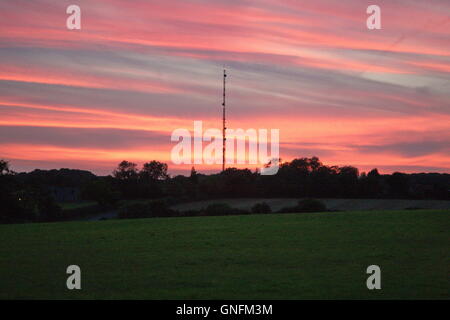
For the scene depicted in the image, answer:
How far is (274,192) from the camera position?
8762cm

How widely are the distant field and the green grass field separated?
2485 centimetres

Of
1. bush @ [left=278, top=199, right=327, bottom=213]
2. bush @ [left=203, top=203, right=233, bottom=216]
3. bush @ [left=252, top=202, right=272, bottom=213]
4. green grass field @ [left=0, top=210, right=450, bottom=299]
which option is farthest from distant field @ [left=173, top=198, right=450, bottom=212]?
green grass field @ [left=0, top=210, right=450, bottom=299]

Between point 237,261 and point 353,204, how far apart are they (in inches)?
2097

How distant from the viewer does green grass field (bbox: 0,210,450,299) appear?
19828 mm

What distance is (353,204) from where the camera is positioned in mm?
77562

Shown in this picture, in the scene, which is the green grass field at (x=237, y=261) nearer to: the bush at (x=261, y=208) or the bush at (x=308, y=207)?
the bush at (x=308, y=207)

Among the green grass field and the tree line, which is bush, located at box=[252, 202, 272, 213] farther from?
the green grass field

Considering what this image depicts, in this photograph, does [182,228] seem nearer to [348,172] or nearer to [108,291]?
[108,291]

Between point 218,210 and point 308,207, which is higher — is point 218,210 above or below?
below

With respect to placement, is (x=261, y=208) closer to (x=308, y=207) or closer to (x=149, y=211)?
(x=308, y=207)

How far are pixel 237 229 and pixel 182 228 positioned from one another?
17.2 feet

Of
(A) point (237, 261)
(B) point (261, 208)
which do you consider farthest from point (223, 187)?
(A) point (237, 261)

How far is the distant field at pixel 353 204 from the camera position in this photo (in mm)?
72312
